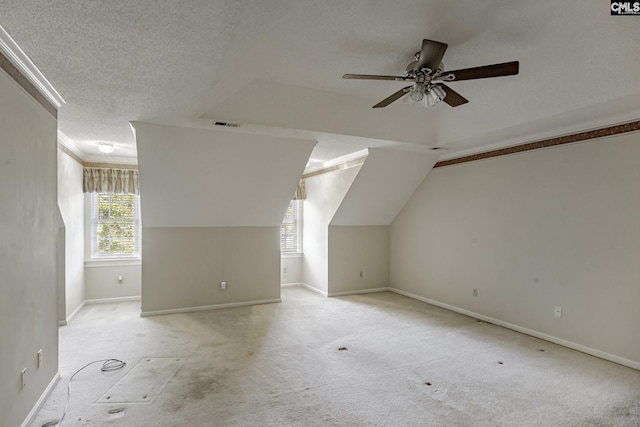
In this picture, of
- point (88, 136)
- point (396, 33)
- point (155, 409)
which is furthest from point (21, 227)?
point (396, 33)

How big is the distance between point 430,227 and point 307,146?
252 cm

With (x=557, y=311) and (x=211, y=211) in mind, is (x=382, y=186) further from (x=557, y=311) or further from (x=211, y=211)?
(x=557, y=311)

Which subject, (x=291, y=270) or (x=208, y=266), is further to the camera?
(x=291, y=270)

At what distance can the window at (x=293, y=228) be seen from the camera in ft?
22.9

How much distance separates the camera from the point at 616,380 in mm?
2996

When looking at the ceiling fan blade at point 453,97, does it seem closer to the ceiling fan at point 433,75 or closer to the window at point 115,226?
the ceiling fan at point 433,75

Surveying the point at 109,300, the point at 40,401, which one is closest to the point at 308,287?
the point at 109,300

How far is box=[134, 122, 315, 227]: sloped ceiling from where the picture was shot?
4043mm

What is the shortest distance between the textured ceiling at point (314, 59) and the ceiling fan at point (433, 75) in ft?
0.83

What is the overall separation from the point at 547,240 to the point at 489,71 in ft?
8.52

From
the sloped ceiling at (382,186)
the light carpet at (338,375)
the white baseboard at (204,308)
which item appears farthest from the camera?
the sloped ceiling at (382,186)

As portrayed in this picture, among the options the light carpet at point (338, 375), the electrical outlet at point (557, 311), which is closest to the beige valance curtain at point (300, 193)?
the light carpet at point (338, 375)

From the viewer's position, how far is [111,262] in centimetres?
561

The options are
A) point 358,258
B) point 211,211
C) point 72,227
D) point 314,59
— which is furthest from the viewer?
point 358,258
